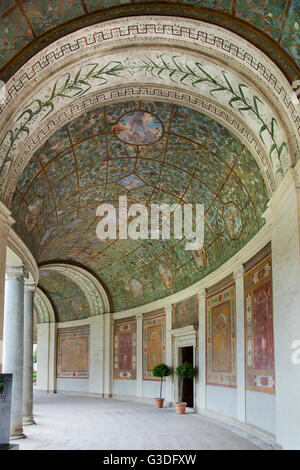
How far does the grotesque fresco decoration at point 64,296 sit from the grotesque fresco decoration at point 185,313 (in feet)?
32.7

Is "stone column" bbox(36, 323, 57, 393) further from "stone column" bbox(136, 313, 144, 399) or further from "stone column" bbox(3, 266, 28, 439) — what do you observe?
"stone column" bbox(3, 266, 28, 439)

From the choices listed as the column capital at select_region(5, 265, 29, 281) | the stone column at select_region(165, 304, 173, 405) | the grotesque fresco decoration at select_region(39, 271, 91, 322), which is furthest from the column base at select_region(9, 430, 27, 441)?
the grotesque fresco decoration at select_region(39, 271, 91, 322)

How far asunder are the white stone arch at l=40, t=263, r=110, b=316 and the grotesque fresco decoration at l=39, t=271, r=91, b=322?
0.69 meters

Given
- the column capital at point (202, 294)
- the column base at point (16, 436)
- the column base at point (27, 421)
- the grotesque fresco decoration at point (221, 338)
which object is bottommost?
the column base at point (27, 421)

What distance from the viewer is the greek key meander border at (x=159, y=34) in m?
9.14

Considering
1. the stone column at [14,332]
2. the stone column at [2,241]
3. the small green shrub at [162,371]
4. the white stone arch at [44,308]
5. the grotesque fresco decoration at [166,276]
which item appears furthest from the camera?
the white stone arch at [44,308]

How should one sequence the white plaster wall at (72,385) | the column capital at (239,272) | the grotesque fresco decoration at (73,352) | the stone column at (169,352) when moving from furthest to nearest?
1. the grotesque fresco decoration at (73,352)
2. the white plaster wall at (72,385)
3. the stone column at (169,352)
4. the column capital at (239,272)

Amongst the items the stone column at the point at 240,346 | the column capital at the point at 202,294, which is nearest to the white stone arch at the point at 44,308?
the column capital at the point at 202,294

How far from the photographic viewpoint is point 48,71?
31.2ft

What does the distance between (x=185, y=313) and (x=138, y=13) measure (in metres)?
14.0

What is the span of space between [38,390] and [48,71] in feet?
91.3

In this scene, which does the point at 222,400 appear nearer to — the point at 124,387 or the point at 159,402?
the point at 159,402

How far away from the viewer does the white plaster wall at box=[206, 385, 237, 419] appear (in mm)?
14812

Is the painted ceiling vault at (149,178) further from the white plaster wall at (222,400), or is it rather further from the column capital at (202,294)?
the white plaster wall at (222,400)
